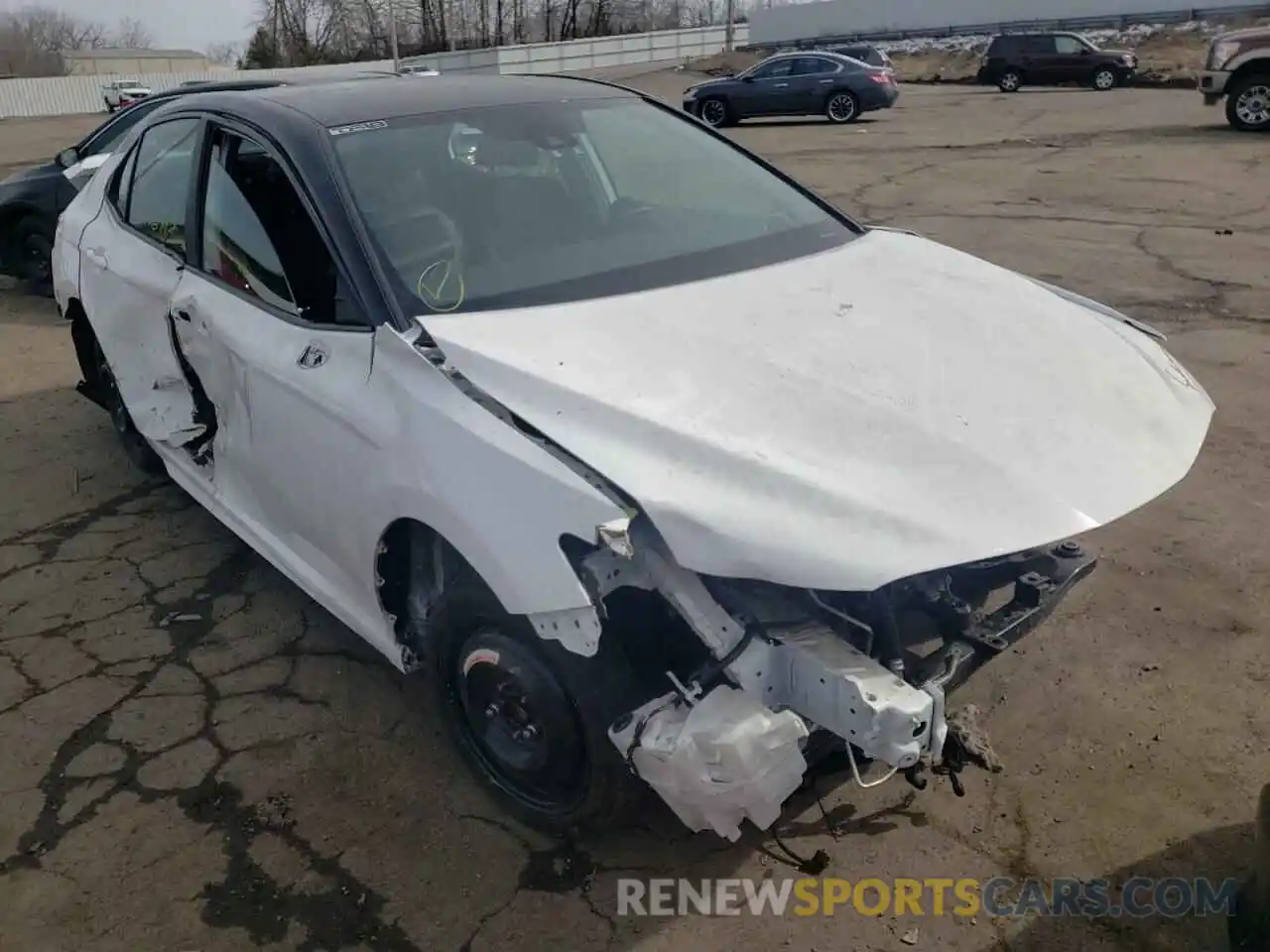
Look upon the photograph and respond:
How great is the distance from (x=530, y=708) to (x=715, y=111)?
21.4 meters

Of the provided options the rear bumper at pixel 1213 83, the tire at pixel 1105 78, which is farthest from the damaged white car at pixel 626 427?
the tire at pixel 1105 78

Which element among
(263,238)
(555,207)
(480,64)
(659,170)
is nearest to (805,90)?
(659,170)

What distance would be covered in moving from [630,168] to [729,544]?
2.01m

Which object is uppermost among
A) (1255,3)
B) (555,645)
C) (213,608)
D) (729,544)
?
(1255,3)

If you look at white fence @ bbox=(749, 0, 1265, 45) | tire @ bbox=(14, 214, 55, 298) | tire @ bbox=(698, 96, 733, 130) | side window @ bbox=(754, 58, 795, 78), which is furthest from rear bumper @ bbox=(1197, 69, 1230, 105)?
white fence @ bbox=(749, 0, 1265, 45)

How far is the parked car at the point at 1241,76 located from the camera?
1485 cm

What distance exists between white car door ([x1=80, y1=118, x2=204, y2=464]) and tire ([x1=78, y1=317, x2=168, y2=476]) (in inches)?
16.8

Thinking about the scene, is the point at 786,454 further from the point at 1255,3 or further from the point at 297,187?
the point at 1255,3

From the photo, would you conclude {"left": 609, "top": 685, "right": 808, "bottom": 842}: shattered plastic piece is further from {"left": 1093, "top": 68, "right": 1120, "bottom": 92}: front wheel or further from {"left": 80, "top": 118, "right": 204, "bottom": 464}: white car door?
{"left": 1093, "top": 68, "right": 1120, "bottom": 92}: front wheel

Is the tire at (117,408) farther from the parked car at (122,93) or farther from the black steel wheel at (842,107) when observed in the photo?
the parked car at (122,93)

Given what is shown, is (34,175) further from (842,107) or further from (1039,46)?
(1039,46)

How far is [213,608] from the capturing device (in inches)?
151

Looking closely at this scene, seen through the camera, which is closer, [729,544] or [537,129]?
[729,544]

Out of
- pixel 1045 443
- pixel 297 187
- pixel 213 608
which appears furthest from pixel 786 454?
pixel 213 608
